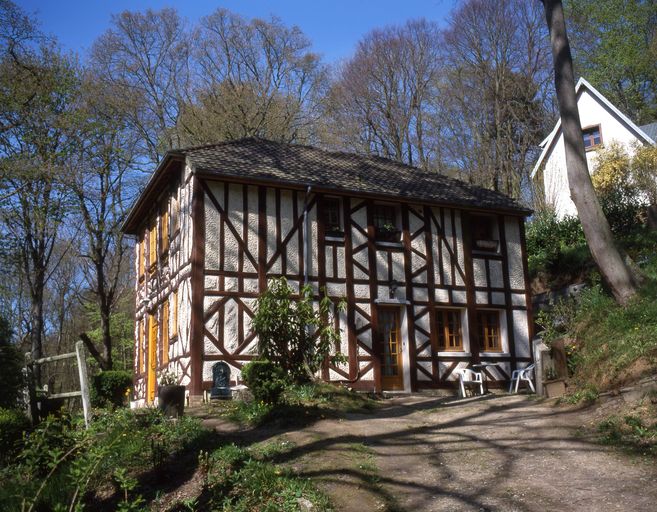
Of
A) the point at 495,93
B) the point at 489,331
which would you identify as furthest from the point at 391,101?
the point at 489,331

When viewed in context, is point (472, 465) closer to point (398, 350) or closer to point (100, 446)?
point (100, 446)

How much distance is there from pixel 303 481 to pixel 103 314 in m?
18.1

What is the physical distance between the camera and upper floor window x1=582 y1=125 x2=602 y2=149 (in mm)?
29003

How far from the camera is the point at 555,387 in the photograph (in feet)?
37.2

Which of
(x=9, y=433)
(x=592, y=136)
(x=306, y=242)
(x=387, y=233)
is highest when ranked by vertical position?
(x=592, y=136)

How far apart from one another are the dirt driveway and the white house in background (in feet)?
63.7

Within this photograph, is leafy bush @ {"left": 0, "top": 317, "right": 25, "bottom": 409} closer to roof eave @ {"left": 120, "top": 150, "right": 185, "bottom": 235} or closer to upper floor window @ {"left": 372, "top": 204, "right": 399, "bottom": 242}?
roof eave @ {"left": 120, "top": 150, "right": 185, "bottom": 235}

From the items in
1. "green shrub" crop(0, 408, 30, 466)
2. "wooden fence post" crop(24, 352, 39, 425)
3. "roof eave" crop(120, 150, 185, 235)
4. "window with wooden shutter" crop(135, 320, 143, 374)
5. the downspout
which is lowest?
"green shrub" crop(0, 408, 30, 466)

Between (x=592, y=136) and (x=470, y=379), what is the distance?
1728 centimetres

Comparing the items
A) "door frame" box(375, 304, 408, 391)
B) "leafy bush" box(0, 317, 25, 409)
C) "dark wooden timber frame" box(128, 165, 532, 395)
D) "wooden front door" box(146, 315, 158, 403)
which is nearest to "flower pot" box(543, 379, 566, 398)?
"dark wooden timber frame" box(128, 165, 532, 395)

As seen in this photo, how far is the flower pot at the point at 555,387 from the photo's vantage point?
11211 millimetres

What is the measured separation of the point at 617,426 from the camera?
838cm

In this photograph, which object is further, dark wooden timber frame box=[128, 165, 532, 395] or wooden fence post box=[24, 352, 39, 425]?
dark wooden timber frame box=[128, 165, 532, 395]

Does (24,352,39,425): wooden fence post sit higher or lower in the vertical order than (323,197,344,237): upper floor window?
lower
